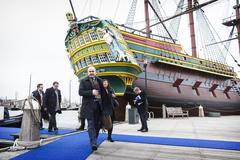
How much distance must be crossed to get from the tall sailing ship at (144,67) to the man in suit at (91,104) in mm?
7030

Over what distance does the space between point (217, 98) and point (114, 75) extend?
1332 cm

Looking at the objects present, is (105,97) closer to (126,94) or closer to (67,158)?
(67,158)

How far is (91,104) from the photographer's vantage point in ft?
12.5

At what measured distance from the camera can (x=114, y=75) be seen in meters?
11.5

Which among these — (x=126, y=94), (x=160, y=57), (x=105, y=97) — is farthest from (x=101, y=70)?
(x=105, y=97)

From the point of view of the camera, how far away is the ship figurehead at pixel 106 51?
1103 centimetres

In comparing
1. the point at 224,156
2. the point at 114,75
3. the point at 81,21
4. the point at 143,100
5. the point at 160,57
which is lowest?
the point at 224,156

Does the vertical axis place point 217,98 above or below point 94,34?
below

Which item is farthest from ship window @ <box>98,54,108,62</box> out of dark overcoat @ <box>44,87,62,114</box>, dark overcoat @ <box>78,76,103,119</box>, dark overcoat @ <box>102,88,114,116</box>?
dark overcoat @ <box>78,76,103,119</box>

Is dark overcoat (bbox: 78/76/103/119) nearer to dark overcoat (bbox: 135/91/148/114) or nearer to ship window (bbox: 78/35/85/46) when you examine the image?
dark overcoat (bbox: 135/91/148/114)

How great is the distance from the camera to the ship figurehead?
11.0 meters

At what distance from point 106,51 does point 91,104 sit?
7.99 metres

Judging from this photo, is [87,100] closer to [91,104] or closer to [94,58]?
[91,104]

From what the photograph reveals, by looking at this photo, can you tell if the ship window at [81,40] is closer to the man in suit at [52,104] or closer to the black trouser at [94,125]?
the man in suit at [52,104]
